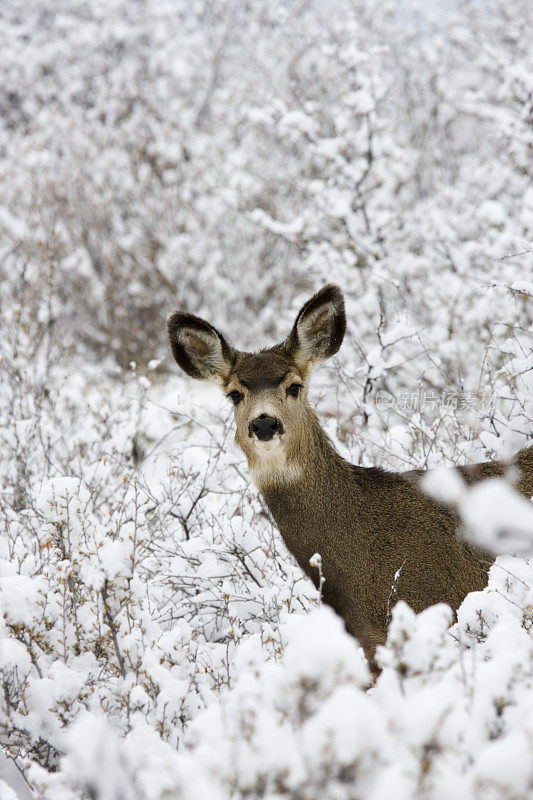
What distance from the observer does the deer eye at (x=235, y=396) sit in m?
4.38

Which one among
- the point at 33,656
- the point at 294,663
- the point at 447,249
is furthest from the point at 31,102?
the point at 294,663

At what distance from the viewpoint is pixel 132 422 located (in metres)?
7.02

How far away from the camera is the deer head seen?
13.5ft

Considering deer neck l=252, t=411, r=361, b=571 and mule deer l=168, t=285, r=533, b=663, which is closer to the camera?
mule deer l=168, t=285, r=533, b=663

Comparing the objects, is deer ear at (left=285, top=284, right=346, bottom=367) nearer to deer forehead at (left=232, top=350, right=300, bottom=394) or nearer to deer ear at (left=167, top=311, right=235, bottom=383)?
deer forehead at (left=232, top=350, right=300, bottom=394)

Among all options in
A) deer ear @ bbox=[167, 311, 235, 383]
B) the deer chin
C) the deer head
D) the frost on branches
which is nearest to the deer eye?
the deer head

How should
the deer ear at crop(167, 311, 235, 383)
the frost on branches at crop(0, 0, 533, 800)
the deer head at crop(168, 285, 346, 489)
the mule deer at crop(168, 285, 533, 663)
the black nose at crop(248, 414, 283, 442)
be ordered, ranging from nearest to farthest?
the frost on branches at crop(0, 0, 533, 800)
the mule deer at crop(168, 285, 533, 663)
the black nose at crop(248, 414, 283, 442)
the deer head at crop(168, 285, 346, 489)
the deer ear at crop(167, 311, 235, 383)

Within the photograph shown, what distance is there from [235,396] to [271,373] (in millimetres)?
276

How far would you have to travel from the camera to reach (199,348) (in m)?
4.79

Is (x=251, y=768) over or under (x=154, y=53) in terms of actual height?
under

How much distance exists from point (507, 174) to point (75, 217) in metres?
7.96

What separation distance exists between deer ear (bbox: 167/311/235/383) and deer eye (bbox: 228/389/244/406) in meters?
0.26

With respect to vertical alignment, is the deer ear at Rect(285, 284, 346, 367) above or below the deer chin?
above

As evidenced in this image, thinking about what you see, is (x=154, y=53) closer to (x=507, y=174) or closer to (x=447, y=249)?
(x=507, y=174)
